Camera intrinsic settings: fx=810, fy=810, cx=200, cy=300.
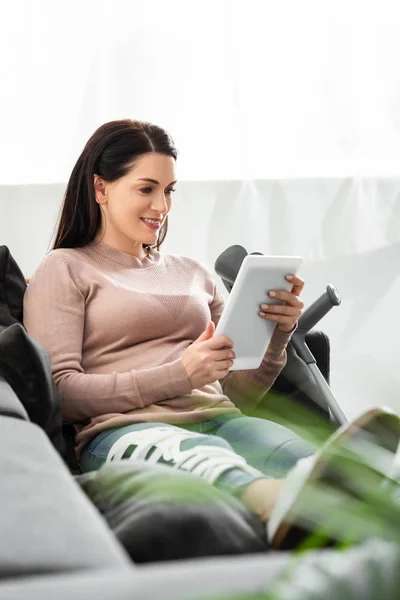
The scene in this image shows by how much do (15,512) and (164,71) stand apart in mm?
2401

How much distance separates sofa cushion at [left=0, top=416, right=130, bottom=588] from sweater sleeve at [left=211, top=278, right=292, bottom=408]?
90cm

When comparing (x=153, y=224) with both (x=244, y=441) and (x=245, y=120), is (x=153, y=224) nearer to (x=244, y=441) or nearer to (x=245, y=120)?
(x=244, y=441)

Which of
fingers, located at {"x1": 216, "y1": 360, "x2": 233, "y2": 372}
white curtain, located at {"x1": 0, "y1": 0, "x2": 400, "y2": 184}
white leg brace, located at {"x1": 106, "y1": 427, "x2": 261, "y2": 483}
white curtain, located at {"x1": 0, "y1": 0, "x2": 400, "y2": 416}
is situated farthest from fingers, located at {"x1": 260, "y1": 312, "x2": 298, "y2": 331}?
white curtain, located at {"x1": 0, "y1": 0, "x2": 400, "y2": 184}

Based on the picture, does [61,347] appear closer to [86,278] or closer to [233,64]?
[86,278]

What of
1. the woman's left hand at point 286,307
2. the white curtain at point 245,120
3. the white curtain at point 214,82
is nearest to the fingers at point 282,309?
the woman's left hand at point 286,307

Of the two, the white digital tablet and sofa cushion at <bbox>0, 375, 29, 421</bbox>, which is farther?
the white digital tablet

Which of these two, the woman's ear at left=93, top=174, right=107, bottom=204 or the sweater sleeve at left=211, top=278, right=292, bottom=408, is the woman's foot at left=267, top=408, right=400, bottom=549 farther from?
the woman's ear at left=93, top=174, right=107, bottom=204

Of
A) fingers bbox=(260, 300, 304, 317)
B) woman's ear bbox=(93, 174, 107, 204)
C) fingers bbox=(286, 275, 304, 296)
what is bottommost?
fingers bbox=(260, 300, 304, 317)

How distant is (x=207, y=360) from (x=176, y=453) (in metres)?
0.27

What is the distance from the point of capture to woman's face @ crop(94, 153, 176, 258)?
173 centimetres

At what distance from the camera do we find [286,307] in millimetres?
1564

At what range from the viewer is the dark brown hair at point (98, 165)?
68.4 inches

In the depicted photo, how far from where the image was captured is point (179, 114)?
290 centimetres

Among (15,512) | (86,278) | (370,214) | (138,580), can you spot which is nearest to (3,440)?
(15,512)
